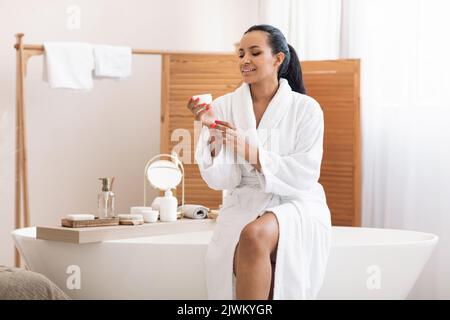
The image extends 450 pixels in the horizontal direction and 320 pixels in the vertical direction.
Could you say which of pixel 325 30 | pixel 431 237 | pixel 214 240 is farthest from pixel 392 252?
pixel 325 30

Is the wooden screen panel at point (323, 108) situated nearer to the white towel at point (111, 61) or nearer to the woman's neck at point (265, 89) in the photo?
the white towel at point (111, 61)

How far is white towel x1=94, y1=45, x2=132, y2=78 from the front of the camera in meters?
4.44

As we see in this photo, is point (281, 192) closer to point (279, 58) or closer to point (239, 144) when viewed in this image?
point (239, 144)

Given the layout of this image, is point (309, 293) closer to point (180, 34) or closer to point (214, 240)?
point (214, 240)

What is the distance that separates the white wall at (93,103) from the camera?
4.76 m

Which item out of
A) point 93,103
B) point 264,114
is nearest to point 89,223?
point 264,114

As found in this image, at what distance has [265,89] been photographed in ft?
9.09

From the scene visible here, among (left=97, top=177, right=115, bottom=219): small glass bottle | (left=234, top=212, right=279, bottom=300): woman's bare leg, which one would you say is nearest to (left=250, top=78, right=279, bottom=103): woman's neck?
(left=234, top=212, right=279, bottom=300): woman's bare leg

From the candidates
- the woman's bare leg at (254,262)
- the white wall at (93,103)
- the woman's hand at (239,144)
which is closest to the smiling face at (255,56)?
the woman's hand at (239,144)

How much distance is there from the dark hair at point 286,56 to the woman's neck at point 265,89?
6 cm
